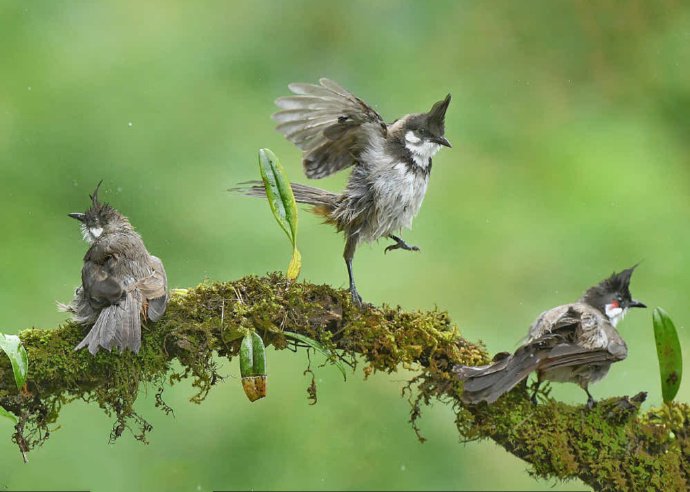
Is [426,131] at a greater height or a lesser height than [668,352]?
greater

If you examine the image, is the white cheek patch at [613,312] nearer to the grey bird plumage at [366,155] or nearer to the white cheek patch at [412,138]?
the grey bird plumage at [366,155]

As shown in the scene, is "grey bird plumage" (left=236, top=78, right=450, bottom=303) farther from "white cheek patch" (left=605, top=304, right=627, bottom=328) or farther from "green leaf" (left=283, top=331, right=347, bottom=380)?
"white cheek patch" (left=605, top=304, right=627, bottom=328)

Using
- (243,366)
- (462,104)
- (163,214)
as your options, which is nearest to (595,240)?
(462,104)

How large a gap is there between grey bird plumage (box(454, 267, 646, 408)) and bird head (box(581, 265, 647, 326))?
0.13 meters

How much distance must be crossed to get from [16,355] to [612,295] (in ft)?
7.91

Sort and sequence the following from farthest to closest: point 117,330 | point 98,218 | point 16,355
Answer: point 98,218
point 117,330
point 16,355

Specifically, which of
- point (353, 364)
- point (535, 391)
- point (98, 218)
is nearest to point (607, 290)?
point (535, 391)

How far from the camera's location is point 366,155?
415 centimetres

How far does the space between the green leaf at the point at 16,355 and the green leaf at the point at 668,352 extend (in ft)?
7.01

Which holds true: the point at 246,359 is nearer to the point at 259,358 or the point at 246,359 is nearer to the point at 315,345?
the point at 259,358

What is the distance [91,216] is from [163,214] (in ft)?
9.20

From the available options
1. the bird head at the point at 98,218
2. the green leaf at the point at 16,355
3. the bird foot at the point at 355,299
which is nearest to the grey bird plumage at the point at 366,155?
the bird foot at the point at 355,299

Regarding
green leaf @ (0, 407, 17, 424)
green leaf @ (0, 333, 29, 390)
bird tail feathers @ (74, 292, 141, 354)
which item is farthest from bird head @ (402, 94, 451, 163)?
green leaf @ (0, 407, 17, 424)

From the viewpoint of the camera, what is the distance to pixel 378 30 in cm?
817
